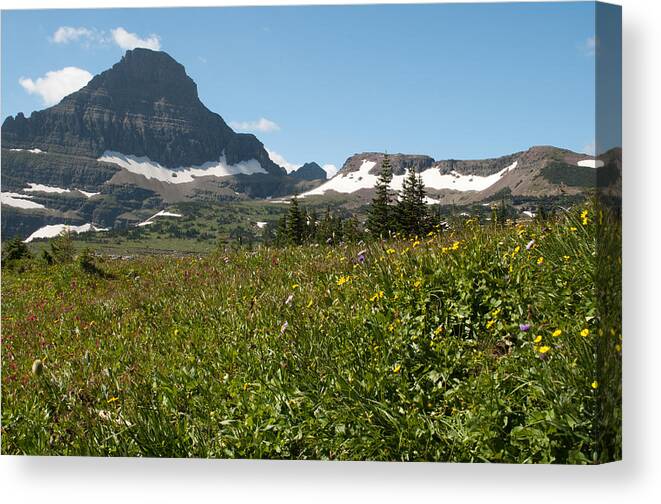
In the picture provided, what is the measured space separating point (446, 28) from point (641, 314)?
121 inches

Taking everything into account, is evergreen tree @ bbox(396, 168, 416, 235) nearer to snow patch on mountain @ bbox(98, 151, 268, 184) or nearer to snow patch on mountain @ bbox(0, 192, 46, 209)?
snow patch on mountain @ bbox(98, 151, 268, 184)

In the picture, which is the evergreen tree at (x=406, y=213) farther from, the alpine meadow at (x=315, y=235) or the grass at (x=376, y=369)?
the grass at (x=376, y=369)

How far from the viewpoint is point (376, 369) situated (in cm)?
465

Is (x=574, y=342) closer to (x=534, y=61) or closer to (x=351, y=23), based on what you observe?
(x=534, y=61)

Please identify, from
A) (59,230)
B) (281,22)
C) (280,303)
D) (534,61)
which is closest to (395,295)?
(280,303)

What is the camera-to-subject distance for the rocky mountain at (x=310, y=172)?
6.11 m

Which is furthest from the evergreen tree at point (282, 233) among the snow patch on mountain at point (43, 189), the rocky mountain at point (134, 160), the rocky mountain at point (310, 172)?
the snow patch on mountain at point (43, 189)

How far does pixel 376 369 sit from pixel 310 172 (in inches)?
91.0

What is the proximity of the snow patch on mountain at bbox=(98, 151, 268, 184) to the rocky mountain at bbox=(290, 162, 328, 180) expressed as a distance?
33 cm

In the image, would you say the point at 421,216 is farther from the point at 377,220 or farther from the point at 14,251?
the point at 14,251

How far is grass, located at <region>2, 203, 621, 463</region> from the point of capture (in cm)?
435

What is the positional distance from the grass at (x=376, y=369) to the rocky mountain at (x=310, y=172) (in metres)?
0.87

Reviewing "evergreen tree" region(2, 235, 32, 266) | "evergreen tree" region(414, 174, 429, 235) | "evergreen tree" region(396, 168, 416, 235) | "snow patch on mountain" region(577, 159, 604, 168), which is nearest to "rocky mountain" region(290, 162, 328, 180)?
"evergreen tree" region(396, 168, 416, 235)

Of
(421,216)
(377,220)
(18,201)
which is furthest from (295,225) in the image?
(18,201)
